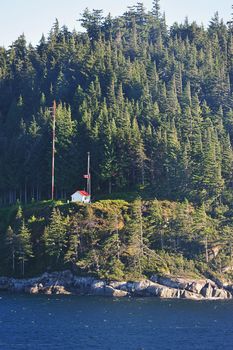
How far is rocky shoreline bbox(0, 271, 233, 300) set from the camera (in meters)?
101

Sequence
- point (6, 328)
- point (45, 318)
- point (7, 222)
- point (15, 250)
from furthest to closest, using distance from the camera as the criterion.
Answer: point (7, 222) → point (15, 250) → point (45, 318) → point (6, 328)

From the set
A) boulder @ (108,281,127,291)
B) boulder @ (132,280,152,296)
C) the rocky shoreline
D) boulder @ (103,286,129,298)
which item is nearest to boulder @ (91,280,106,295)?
the rocky shoreline

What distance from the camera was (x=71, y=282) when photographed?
103312 mm

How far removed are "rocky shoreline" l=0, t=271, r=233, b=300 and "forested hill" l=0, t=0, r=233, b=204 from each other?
877 inches

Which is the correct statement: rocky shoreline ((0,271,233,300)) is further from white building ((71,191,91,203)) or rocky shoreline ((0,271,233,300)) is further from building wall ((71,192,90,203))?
white building ((71,191,91,203))

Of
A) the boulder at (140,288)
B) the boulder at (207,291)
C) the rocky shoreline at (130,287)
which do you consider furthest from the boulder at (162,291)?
the boulder at (207,291)

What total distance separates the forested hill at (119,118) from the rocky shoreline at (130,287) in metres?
22.3

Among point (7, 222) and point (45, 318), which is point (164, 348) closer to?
point (45, 318)

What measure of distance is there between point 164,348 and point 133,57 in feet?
444

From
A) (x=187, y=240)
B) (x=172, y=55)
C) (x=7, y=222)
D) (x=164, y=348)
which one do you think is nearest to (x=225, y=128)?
(x=172, y=55)

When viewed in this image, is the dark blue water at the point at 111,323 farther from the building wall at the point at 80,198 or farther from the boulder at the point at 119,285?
the building wall at the point at 80,198

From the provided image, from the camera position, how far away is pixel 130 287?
10081 cm

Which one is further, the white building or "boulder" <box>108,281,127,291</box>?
the white building

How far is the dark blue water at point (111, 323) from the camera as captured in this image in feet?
221
